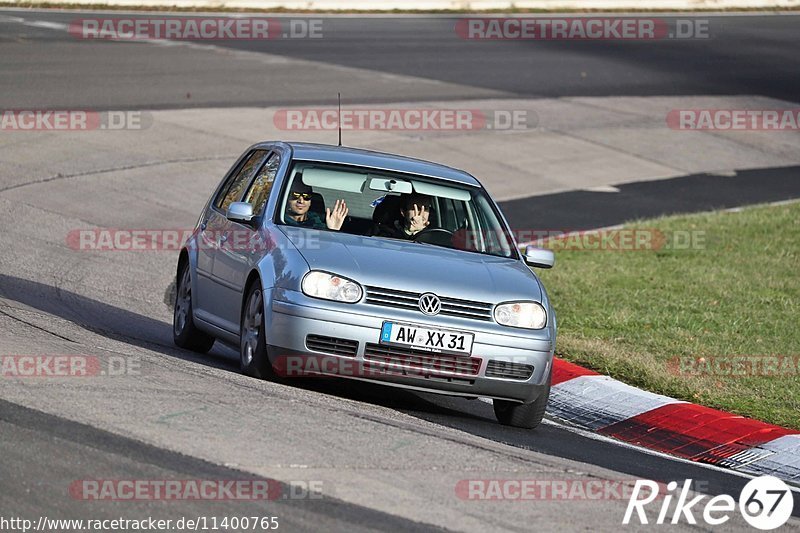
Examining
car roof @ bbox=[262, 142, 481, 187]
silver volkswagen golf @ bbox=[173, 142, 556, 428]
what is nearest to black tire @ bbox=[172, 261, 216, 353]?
silver volkswagen golf @ bbox=[173, 142, 556, 428]

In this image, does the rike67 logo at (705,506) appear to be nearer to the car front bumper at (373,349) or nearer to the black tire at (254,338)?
the car front bumper at (373,349)

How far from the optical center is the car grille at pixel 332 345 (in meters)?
8.09

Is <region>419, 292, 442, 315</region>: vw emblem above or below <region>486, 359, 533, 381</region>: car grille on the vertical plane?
above

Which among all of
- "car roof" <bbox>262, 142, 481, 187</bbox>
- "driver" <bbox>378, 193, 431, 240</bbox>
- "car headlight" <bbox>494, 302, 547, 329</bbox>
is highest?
"car roof" <bbox>262, 142, 481, 187</bbox>

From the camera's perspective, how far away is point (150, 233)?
15711 millimetres

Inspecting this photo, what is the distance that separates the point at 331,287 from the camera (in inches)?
322

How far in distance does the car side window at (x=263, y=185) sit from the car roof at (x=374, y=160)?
0.50 ft

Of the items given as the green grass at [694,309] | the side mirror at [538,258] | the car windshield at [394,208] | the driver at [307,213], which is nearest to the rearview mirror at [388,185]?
the car windshield at [394,208]

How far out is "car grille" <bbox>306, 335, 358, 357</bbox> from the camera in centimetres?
809

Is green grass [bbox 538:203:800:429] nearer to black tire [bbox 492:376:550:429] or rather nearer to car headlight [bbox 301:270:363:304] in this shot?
black tire [bbox 492:376:550:429]

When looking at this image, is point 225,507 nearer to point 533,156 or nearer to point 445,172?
point 445,172

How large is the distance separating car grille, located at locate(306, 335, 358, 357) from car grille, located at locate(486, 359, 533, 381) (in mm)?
820

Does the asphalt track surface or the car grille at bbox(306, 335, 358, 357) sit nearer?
the asphalt track surface

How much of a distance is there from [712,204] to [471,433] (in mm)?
12500
